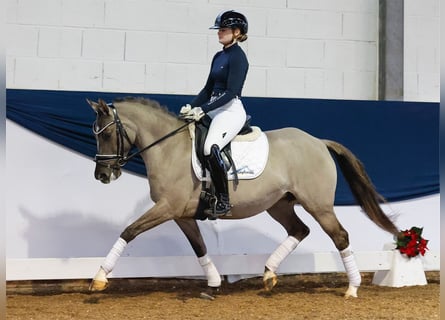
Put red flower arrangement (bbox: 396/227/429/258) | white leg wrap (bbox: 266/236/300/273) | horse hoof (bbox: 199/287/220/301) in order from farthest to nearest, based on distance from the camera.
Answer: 1. red flower arrangement (bbox: 396/227/429/258)
2. white leg wrap (bbox: 266/236/300/273)
3. horse hoof (bbox: 199/287/220/301)

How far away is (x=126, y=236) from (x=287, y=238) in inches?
52.6

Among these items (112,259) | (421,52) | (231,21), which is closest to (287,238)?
(112,259)

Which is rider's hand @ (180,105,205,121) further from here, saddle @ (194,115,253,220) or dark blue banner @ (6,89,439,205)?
dark blue banner @ (6,89,439,205)

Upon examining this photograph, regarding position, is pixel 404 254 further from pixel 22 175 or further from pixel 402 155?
pixel 22 175

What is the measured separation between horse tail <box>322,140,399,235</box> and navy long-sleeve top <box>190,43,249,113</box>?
3.22ft

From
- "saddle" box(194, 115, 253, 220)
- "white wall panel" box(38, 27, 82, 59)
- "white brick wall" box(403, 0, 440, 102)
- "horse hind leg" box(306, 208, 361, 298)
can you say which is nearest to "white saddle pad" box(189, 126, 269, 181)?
"saddle" box(194, 115, 253, 220)

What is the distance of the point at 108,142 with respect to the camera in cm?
392

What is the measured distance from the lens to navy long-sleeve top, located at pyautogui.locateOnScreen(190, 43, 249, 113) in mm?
4012

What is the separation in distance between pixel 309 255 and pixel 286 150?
1020 millimetres

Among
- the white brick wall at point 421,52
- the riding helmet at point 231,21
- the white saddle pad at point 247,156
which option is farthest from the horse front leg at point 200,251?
the white brick wall at point 421,52

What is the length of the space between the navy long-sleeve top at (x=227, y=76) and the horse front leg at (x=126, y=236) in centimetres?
76

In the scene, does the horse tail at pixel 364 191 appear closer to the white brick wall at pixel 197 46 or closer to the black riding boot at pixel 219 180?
the black riding boot at pixel 219 180

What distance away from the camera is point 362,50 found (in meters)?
5.99

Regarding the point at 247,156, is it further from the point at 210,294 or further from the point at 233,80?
the point at 210,294
